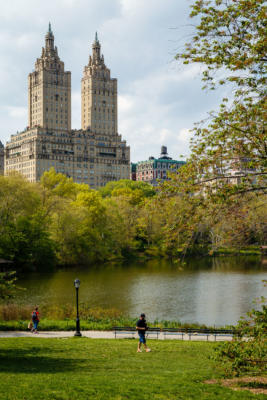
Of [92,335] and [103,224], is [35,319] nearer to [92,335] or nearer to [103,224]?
[92,335]

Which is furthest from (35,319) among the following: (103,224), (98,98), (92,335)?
(98,98)

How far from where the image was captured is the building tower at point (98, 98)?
181 metres

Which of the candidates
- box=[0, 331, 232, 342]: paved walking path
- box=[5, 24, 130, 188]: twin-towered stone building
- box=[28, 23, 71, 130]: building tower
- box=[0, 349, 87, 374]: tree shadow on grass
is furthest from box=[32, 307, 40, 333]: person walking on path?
box=[28, 23, 71, 130]: building tower

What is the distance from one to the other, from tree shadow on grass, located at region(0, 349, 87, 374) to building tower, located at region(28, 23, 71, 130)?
6120 inches

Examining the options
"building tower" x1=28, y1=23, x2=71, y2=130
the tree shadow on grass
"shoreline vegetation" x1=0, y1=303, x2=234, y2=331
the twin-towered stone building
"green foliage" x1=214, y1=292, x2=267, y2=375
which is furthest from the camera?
"building tower" x1=28, y1=23, x2=71, y2=130

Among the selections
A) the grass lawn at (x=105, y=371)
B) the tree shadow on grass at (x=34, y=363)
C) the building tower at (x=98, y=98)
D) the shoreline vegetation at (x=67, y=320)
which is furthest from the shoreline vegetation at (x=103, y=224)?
the building tower at (x=98, y=98)

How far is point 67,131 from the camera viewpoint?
168m

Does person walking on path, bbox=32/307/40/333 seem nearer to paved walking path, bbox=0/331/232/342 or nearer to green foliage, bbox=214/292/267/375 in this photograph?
paved walking path, bbox=0/331/232/342

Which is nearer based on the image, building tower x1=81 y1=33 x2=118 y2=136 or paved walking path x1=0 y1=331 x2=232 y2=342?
paved walking path x1=0 y1=331 x2=232 y2=342

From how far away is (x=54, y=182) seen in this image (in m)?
96.6

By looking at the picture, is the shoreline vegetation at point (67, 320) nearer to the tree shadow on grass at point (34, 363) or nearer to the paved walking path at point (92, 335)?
the paved walking path at point (92, 335)

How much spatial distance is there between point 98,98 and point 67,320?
163 metres

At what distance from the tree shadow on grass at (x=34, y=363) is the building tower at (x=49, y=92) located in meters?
155

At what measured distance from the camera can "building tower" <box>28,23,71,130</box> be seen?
171462 millimetres
